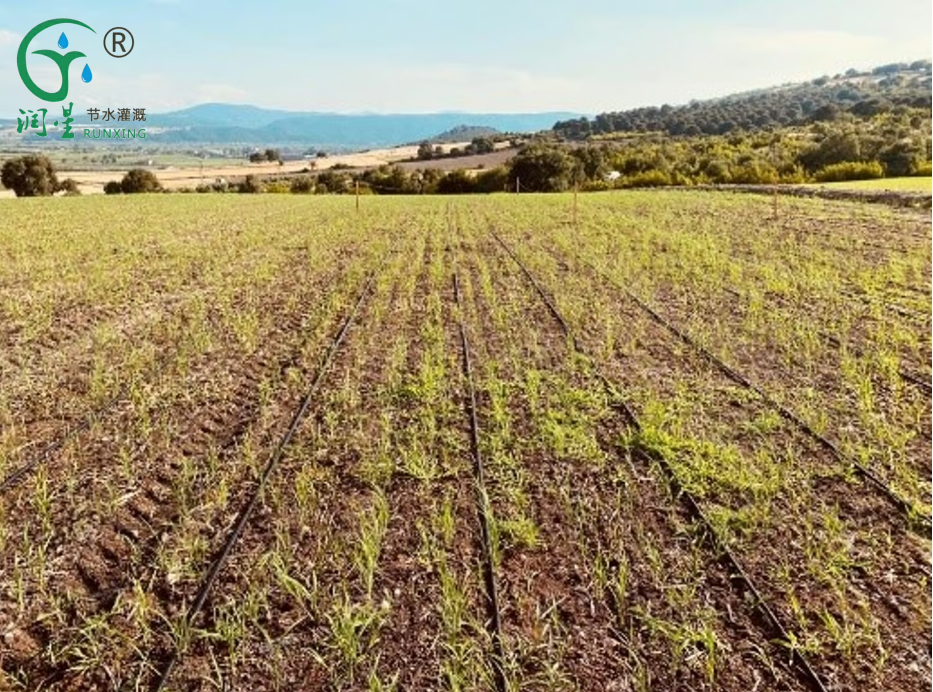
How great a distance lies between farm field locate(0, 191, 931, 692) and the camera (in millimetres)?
3906

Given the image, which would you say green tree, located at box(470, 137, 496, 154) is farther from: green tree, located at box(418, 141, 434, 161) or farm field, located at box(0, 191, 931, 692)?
farm field, located at box(0, 191, 931, 692)

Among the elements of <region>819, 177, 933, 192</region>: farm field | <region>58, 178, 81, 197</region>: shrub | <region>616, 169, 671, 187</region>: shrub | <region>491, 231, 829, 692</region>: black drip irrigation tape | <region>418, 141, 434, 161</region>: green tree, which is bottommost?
<region>491, 231, 829, 692</region>: black drip irrigation tape

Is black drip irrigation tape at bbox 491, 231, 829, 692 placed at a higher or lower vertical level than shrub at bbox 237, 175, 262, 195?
lower

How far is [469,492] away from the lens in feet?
18.5

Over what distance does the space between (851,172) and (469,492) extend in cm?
5185

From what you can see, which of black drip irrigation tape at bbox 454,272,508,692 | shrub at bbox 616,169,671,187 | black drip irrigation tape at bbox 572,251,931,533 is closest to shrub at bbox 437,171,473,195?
shrub at bbox 616,169,671,187

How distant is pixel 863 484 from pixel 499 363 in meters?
4.42

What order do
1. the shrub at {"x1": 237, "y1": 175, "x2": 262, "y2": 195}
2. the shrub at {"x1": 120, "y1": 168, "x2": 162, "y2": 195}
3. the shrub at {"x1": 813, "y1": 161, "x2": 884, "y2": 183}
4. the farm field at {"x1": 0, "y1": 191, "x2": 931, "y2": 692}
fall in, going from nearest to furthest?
the farm field at {"x1": 0, "y1": 191, "x2": 931, "y2": 692}
the shrub at {"x1": 813, "y1": 161, "x2": 884, "y2": 183}
the shrub at {"x1": 120, "y1": 168, "x2": 162, "y2": 195}
the shrub at {"x1": 237, "y1": 175, "x2": 262, "y2": 195}

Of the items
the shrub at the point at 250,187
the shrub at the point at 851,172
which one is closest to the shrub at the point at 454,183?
the shrub at the point at 250,187

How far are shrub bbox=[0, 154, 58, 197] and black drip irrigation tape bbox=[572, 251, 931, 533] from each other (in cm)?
7632

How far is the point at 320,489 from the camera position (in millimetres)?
5699

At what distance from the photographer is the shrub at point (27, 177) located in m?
70.3

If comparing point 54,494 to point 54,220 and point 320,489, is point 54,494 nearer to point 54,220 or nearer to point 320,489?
point 320,489

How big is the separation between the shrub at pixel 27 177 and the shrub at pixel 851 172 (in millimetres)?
70015
